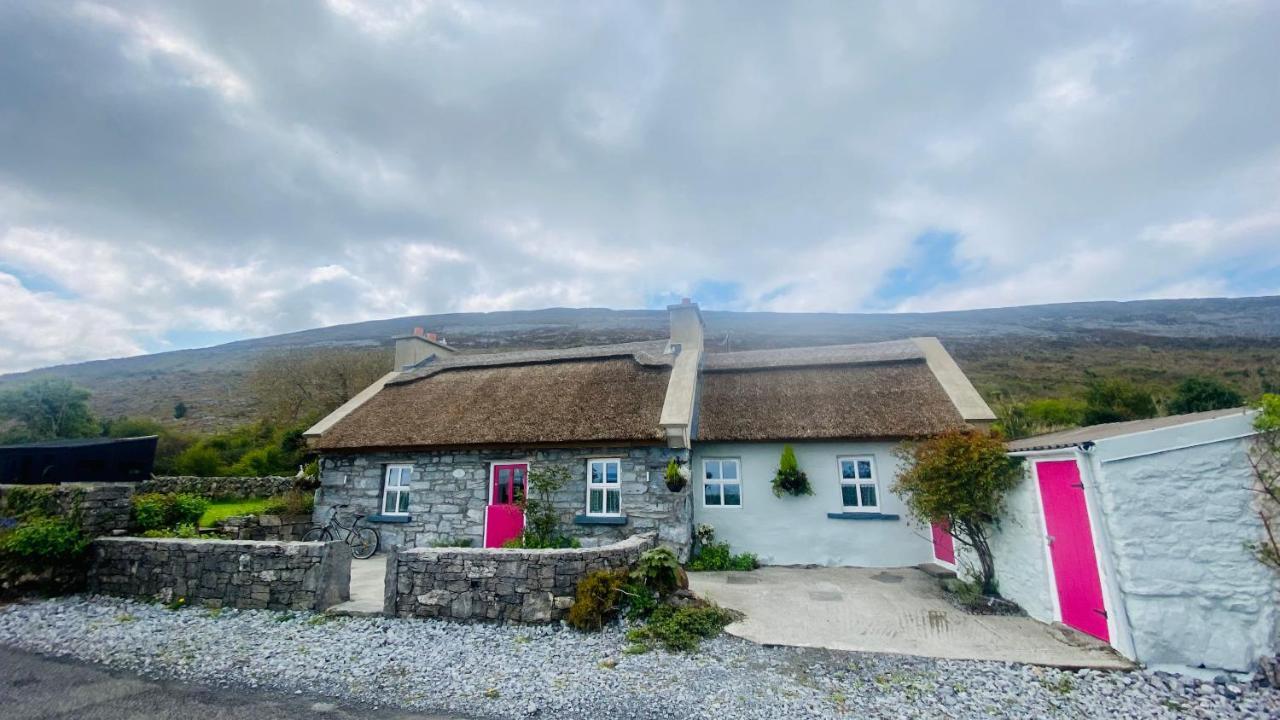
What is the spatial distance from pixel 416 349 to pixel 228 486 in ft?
28.1

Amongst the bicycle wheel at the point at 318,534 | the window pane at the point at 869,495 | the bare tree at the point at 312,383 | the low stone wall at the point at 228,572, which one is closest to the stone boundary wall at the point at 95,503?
the low stone wall at the point at 228,572

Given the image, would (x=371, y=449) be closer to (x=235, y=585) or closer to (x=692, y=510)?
(x=235, y=585)

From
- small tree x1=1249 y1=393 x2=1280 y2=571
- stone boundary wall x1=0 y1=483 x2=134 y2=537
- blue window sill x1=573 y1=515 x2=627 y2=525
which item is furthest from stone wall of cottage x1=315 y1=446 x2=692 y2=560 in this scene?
small tree x1=1249 y1=393 x2=1280 y2=571

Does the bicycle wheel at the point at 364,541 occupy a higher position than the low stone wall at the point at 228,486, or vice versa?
the low stone wall at the point at 228,486

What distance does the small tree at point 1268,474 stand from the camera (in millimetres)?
5129

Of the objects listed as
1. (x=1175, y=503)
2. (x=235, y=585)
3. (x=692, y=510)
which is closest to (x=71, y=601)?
(x=235, y=585)

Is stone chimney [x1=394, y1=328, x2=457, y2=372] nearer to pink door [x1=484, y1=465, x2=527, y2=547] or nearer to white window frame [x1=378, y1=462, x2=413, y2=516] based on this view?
white window frame [x1=378, y1=462, x2=413, y2=516]

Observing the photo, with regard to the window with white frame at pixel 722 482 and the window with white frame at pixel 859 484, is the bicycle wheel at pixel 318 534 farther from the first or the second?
the window with white frame at pixel 859 484

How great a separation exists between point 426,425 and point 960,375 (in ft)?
39.0

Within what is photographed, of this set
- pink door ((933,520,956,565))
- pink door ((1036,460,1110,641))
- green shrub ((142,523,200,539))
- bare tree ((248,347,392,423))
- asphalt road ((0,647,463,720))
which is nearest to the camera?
asphalt road ((0,647,463,720))

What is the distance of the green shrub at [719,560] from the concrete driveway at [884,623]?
81 centimetres

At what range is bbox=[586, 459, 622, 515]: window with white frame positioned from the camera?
10633 mm

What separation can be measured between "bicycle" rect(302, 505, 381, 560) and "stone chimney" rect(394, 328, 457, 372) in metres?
5.25

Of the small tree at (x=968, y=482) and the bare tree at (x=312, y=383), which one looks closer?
the small tree at (x=968, y=482)
